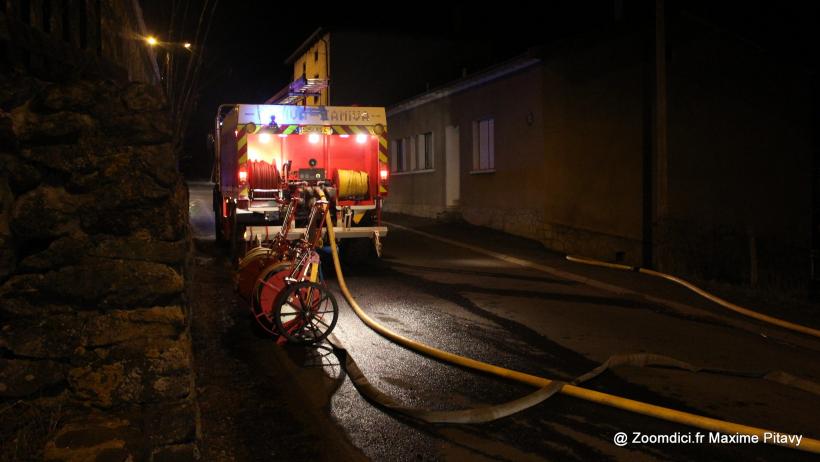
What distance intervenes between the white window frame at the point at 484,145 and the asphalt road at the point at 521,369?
9074mm

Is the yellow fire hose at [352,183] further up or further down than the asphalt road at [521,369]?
further up

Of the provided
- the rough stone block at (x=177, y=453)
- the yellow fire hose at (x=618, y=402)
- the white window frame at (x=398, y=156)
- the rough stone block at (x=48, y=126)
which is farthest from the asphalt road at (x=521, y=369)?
the white window frame at (x=398, y=156)

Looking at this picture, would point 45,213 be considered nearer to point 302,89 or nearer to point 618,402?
point 618,402

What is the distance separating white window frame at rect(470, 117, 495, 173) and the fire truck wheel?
13.0 meters

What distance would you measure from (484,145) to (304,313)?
559 inches

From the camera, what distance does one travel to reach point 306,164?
1359 centimetres

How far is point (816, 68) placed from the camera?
1497cm

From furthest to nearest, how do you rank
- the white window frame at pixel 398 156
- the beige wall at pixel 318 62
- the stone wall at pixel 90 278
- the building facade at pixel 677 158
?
the beige wall at pixel 318 62, the white window frame at pixel 398 156, the building facade at pixel 677 158, the stone wall at pixel 90 278

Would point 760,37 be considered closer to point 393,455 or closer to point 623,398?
point 623,398

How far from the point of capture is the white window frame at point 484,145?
2027cm

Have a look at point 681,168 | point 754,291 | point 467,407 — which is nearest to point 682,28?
point 681,168

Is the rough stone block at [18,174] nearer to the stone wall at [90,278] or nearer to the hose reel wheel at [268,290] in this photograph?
the stone wall at [90,278]

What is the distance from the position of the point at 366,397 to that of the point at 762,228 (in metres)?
12.1

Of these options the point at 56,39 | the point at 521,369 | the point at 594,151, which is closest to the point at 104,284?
the point at 56,39
